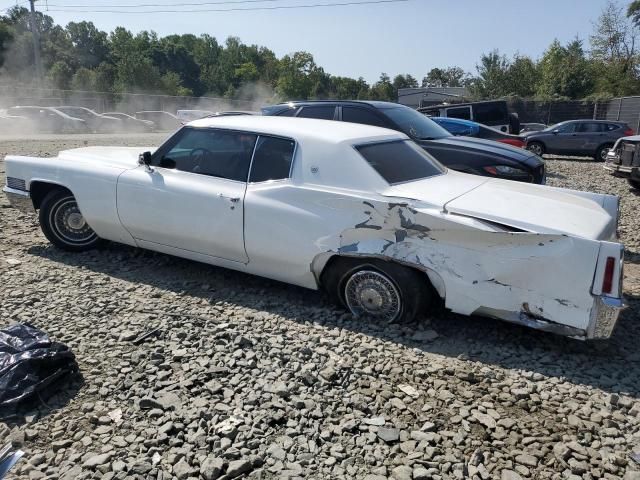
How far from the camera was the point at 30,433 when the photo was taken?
2670 mm

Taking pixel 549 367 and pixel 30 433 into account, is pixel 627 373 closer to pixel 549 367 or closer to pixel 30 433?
pixel 549 367

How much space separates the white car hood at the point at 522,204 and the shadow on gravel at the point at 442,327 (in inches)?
33.3

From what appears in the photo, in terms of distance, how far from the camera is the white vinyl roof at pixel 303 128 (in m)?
4.27

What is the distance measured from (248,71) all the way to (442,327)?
8306 centimetres

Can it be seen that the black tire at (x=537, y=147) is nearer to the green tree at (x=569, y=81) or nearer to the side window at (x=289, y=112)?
the side window at (x=289, y=112)

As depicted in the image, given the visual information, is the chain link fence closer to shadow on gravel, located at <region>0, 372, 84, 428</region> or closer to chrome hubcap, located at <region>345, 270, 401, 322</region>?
chrome hubcap, located at <region>345, 270, 401, 322</region>

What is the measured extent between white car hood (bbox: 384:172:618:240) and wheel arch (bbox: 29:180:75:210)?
3.54 meters

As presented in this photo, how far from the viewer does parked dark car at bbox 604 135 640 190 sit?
966 cm

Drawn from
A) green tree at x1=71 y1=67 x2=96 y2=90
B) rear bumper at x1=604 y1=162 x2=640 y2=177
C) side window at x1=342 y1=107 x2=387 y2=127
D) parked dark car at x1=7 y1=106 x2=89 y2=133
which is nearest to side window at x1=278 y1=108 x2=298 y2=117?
side window at x1=342 y1=107 x2=387 y2=127

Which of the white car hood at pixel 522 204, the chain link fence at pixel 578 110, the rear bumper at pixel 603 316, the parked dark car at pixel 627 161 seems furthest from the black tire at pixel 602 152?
the rear bumper at pixel 603 316

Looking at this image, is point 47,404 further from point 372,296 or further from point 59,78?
point 59,78

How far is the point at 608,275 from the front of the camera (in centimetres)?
319

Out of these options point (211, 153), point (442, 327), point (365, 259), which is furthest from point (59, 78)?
point (442, 327)

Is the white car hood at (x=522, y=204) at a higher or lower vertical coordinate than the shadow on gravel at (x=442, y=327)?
higher
